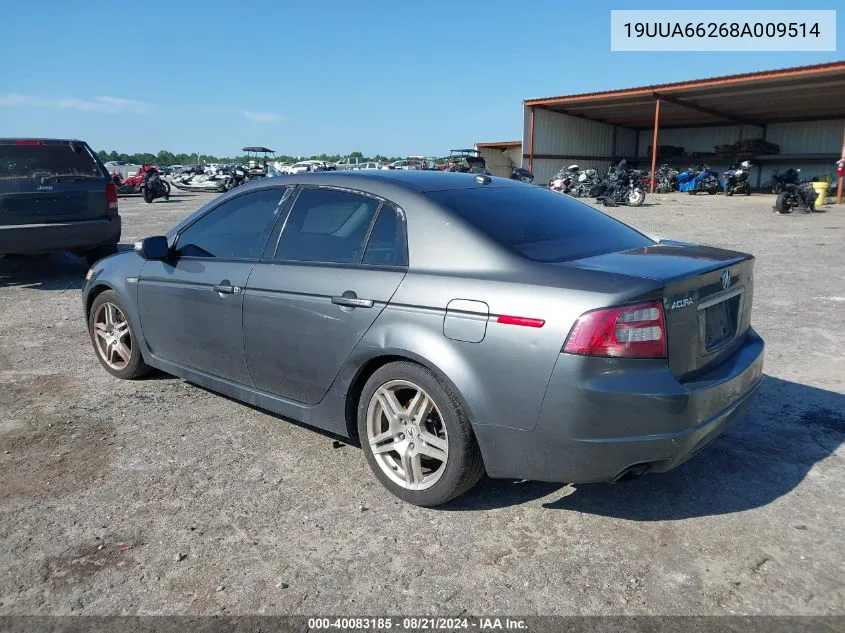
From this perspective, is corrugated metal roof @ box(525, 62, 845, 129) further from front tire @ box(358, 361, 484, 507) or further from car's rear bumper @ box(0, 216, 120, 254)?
front tire @ box(358, 361, 484, 507)

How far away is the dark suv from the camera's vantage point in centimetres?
800

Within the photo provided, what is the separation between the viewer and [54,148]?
8.58 m

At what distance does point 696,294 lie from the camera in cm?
283

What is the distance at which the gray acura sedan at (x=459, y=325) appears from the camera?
103 inches

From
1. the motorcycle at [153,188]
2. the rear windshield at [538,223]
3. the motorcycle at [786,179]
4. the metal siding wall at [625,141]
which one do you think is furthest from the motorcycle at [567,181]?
the rear windshield at [538,223]

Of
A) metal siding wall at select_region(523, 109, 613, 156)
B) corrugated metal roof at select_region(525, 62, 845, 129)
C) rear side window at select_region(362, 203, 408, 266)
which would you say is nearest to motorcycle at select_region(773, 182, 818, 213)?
corrugated metal roof at select_region(525, 62, 845, 129)

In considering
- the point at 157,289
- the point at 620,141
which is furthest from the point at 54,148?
the point at 620,141

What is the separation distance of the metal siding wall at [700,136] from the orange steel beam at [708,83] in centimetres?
1250

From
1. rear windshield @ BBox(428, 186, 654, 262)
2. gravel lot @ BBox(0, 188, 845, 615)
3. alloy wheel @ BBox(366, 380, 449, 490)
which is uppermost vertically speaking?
rear windshield @ BBox(428, 186, 654, 262)

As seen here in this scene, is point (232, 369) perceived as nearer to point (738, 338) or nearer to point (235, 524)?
point (235, 524)

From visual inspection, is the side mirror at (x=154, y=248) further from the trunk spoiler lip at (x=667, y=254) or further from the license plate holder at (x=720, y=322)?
the license plate holder at (x=720, y=322)

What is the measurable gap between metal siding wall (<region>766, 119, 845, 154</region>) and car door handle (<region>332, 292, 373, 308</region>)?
123 feet

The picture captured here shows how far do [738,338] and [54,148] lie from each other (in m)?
8.53

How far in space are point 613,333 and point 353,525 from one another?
1.42 m
